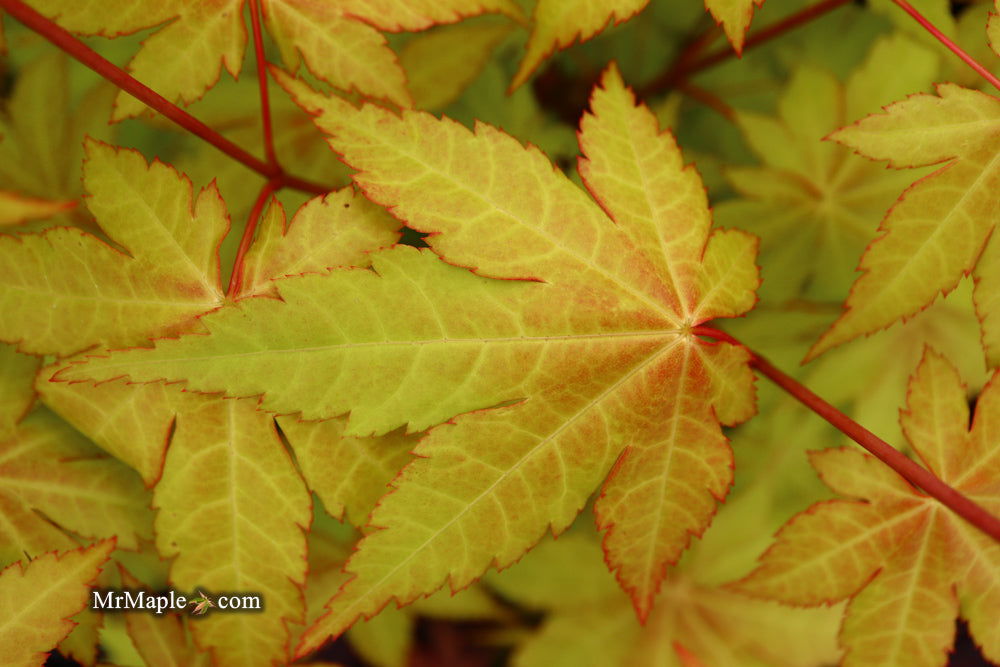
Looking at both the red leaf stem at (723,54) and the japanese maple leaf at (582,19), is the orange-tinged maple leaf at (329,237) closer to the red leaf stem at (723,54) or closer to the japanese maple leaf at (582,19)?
the japanese maple leaf at (582,19)

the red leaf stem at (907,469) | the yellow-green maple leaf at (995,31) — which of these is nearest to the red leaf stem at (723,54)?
the yellow-green maple leaf at (995,31)

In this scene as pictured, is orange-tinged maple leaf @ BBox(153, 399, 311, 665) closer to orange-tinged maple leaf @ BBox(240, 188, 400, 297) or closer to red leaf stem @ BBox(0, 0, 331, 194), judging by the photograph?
orange-tinged maple leaf @ BBox(240, 188, 400, 297)

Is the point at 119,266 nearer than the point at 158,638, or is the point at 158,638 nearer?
the point at 119,266

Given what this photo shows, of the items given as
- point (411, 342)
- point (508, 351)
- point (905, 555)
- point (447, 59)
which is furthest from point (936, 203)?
point (447, 59)

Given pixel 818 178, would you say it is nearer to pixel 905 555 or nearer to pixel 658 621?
pixel 905 555

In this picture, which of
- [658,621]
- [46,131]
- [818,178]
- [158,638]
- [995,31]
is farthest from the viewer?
[658,621]
